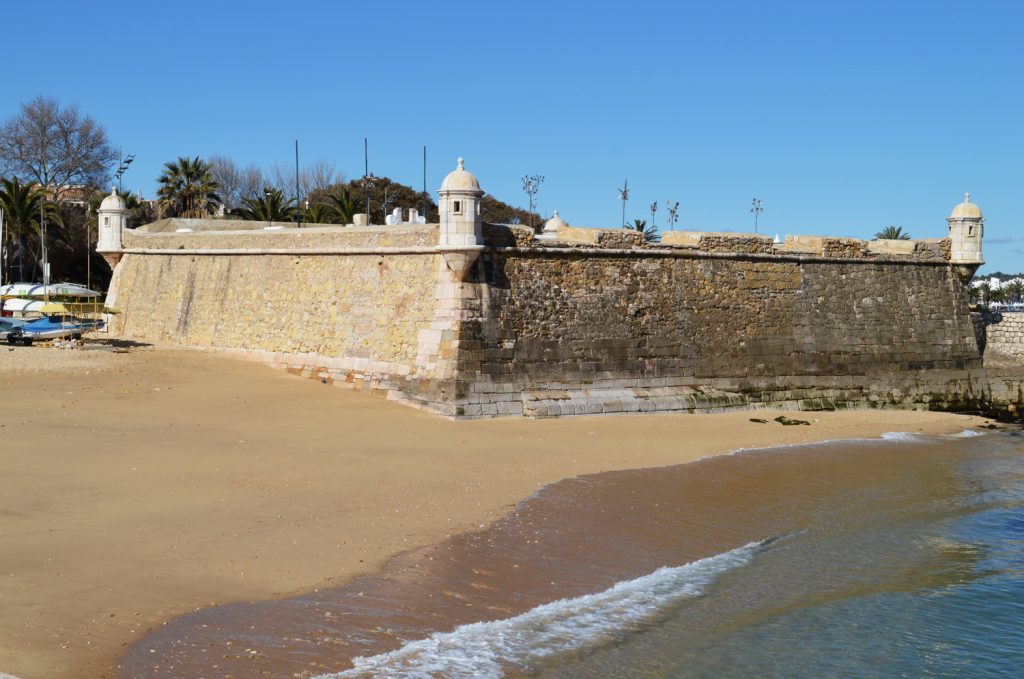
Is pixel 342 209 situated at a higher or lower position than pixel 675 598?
higher

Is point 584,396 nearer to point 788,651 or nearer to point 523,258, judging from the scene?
point 523,258

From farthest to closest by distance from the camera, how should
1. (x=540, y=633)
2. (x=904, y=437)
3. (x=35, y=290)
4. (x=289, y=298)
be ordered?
(x=35, y=290), (x=289, y=298), (x=904, y=437), (x=540, y=633)

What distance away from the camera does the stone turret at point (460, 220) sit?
1858 centimetres

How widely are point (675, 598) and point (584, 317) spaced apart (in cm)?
1062

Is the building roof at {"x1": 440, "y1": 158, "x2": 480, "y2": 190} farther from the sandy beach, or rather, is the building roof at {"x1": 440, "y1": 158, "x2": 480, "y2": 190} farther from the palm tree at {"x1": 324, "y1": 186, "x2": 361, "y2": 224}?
the palm tree at {"x1": 324, "y1": 186, "x2": 361, "y2": 224}

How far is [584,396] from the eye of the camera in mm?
19812

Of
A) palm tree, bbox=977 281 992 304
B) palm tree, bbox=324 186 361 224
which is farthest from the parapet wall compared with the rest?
palm tree, bbox=324 186 361 224

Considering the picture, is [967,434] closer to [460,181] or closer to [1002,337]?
[1002,337]

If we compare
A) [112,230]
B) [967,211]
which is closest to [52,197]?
[112,230]

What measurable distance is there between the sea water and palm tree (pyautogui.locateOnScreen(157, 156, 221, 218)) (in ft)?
105

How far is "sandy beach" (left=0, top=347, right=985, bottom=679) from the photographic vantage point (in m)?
8.70

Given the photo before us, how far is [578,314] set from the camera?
20250 mm

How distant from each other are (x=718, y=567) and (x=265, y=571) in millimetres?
4893

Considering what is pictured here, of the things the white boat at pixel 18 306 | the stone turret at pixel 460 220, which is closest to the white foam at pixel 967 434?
the stone turret at pixel 460 220
